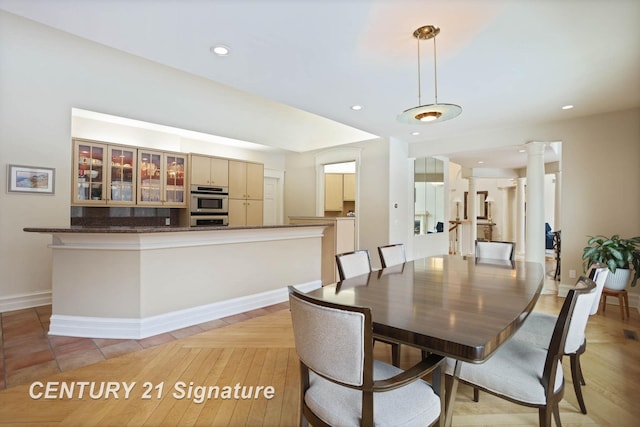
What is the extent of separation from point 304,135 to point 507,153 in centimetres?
407

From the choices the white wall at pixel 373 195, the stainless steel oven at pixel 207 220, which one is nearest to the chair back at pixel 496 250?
the white wall at pixel 373 195

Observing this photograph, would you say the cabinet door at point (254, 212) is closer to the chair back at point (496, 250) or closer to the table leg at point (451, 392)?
the chair back at point (496, 250)

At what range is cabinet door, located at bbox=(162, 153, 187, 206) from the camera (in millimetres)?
5051

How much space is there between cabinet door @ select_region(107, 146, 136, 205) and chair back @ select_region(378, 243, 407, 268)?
3.84 m

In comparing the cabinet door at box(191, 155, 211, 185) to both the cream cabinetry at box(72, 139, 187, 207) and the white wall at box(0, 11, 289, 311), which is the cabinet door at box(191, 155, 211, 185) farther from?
the white wall at box(0, 11, 289, 311)

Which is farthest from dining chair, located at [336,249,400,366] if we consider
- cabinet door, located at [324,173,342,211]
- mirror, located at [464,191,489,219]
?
mirror, located at [464,191,489,219]

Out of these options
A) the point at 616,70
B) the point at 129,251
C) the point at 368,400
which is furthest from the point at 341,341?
the point at 616,70

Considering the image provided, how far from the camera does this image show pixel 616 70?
288 centimetres

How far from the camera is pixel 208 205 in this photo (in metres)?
5.49

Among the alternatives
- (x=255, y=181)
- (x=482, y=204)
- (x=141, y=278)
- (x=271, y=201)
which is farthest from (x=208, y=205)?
(x=482, y=204)

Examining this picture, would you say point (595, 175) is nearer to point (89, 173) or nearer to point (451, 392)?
point (451, 392)

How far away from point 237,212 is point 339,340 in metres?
5.19

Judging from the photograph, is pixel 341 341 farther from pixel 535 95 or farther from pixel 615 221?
pixel 615 221

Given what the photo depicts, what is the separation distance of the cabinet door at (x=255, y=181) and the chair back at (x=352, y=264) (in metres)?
4.08
